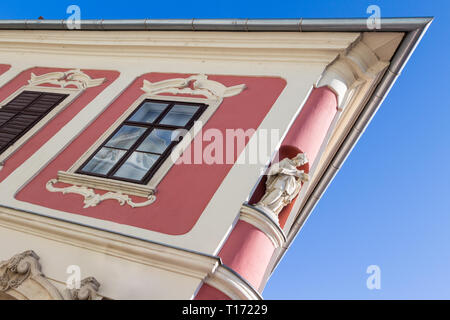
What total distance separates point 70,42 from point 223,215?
5.47 metres

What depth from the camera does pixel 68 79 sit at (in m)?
8.07

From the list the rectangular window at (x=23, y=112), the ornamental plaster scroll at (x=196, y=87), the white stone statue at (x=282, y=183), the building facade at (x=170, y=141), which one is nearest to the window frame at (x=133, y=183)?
the building facade at (x=170, y=141)

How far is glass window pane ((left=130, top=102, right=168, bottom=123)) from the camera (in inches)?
269

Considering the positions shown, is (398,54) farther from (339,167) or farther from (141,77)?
(141,77)

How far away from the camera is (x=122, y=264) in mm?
4625

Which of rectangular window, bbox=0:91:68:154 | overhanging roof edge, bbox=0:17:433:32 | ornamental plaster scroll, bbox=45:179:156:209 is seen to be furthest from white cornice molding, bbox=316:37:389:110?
rectangular window, bbox=0:91:68:154

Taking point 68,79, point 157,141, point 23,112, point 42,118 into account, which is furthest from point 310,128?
point 23,112

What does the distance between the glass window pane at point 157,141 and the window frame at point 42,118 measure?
Answer: 1.81 meters

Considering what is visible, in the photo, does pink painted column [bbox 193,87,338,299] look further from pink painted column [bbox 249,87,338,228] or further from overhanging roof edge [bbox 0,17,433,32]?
overhanging roof edge [bbox 0,17,433,32]

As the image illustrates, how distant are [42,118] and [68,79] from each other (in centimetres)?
115

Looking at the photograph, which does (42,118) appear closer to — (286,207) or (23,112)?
(23,112)

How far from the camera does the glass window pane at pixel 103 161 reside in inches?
234

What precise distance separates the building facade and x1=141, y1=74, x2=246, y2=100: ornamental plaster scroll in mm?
27
